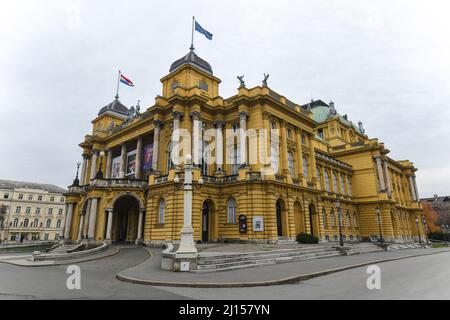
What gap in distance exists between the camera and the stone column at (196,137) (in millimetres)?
27828

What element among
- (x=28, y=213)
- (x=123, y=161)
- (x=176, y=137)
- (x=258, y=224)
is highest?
(x=176, y=137)

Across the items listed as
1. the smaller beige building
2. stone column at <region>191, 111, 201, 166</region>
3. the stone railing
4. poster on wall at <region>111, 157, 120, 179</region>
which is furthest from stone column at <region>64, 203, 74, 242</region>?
the smaller beige building

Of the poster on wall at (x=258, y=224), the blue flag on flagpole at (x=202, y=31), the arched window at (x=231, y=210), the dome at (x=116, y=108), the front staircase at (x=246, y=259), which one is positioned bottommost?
the front staircase at (x=246, y=259)

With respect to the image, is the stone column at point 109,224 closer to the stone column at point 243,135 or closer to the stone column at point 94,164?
the stone column at point 94,164

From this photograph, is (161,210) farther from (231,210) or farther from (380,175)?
(380,175)

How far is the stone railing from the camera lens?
29.4 m

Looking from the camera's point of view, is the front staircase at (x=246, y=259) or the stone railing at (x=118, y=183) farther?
the stone railing at (x=118, y=183)

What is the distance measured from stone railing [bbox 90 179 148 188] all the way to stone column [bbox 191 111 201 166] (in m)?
6.53

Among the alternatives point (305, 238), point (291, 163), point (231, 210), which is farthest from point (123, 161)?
point (305, 238)

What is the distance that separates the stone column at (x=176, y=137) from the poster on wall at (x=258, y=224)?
934 cm

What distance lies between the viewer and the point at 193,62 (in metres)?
33.8

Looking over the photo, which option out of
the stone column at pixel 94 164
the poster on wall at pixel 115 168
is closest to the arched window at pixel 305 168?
the poster on wall at pixel 115 168

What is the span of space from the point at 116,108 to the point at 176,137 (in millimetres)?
22916

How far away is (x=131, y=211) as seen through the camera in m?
33.4
